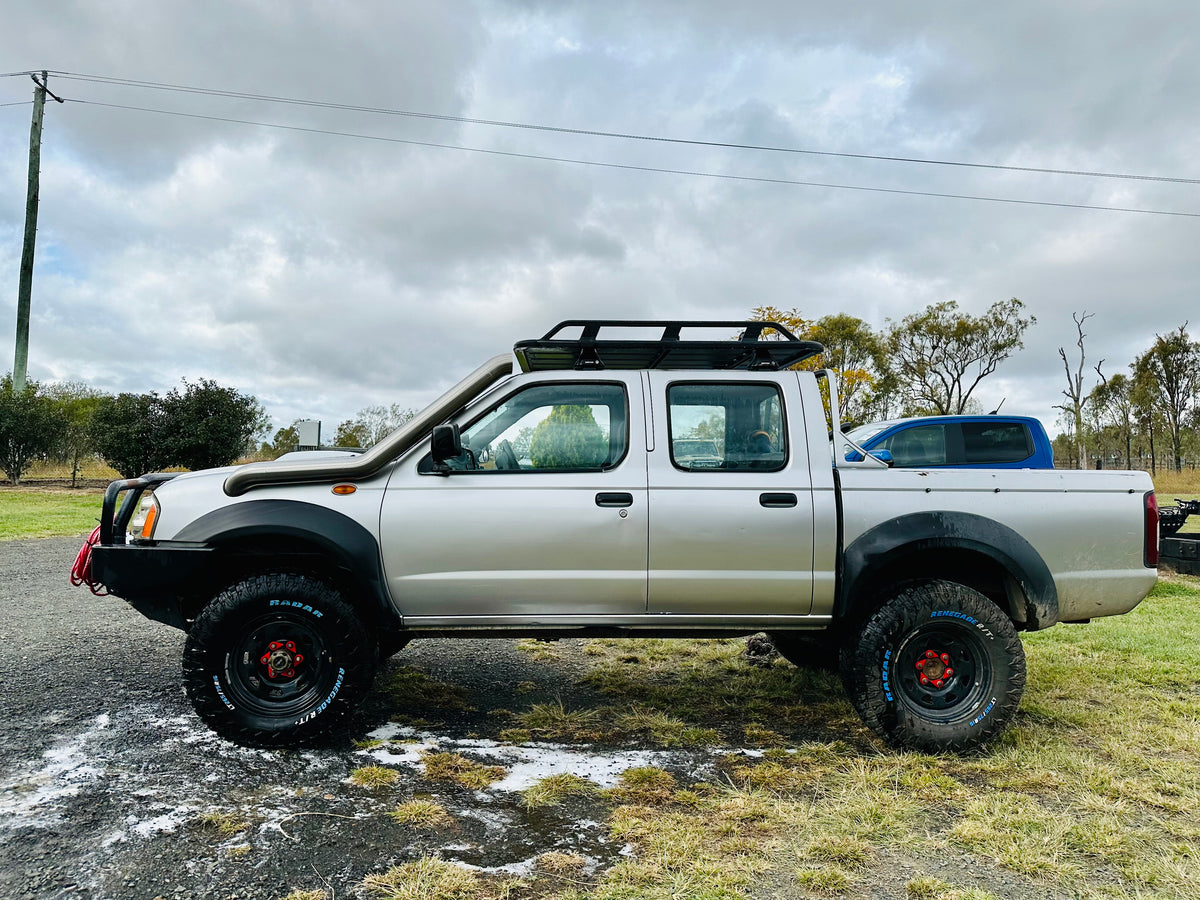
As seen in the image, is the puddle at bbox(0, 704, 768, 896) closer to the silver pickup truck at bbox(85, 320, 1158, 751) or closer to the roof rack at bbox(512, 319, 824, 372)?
the silver pickup truck at bbox(85, 320, 1158, 751)

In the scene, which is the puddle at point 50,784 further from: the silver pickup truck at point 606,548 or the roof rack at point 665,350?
the roof rack at point 665,350

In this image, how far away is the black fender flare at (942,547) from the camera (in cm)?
404

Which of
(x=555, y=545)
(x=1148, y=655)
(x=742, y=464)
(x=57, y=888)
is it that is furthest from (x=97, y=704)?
(x=1148, y=655)

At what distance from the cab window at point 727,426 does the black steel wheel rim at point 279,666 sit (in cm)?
208

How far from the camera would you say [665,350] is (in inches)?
171

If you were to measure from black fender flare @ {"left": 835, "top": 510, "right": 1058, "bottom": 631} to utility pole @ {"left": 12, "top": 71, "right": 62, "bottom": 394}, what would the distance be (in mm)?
27165

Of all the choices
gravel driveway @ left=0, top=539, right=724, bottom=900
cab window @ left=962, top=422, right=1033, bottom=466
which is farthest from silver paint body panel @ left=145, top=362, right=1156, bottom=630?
cab window @ left=962, top=422, right=1033, bottom=466

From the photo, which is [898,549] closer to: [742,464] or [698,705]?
[742,464]

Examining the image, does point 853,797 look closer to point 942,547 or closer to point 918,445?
point 942,547

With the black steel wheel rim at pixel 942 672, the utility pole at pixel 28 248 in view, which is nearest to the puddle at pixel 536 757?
the black steel wheel rim at pixel 942 672

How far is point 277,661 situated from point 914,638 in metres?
3.25

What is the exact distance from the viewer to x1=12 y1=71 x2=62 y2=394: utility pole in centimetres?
2462

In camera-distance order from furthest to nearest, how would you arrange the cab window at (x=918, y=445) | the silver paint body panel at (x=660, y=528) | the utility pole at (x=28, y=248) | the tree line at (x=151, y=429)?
the utility pole at (x=28, y=248) < the tree line at (x=151, y=429) < the cab window at (x=918, y=445) < the silver paint body panel at (x=660, y=528)

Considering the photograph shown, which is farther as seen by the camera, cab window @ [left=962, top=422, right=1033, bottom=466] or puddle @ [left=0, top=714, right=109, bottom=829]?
cab window @ [left=962, top=422, right=1033, bottom=466]
